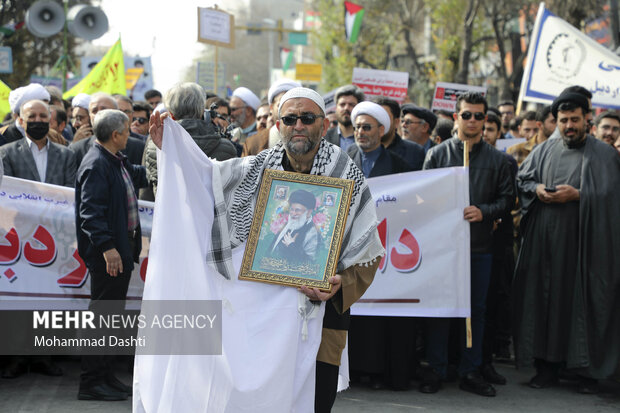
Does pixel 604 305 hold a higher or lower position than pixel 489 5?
lower

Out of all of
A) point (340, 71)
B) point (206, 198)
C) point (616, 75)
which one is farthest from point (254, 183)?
point (340, 71)

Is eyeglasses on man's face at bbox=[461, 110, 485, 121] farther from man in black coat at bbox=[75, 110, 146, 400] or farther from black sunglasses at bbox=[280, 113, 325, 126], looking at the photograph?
black sunglasses at bbox=[280, 113, 325, 126]

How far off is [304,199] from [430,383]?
3.20 m

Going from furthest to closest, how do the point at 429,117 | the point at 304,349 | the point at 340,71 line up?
the point at 340,71, the point at 429,117, the point at 304,349

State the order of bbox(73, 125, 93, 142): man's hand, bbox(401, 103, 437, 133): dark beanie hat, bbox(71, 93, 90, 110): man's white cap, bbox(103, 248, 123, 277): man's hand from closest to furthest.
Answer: bbox(103, 248, 123, 277): man's hand < bbox(73, 125, 93, 142): man's hand < bbox(401, 103, 437, 133): dark beanie hat < bbox(71, 93, 90, 110): man's white cap

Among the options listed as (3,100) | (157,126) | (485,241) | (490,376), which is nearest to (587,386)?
(490,376)

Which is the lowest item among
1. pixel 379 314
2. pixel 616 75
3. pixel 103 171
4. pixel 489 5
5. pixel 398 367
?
pixel 398 367

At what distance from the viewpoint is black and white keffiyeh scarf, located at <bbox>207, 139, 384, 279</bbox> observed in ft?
14.7

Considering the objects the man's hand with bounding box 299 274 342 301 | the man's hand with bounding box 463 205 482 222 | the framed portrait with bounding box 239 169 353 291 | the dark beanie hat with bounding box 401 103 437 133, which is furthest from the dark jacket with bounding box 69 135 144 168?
the man's hand with bounding box 299 274 342 301

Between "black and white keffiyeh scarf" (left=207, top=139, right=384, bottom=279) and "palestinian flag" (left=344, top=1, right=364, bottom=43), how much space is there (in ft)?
69.2

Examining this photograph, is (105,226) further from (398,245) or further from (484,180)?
(484,180)

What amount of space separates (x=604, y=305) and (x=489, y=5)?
23.9 m

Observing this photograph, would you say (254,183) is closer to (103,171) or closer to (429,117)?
(103,171)

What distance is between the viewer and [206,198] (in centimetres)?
461
